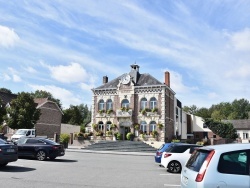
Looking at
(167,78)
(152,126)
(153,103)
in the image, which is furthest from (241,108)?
(152,126)

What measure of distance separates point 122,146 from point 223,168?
31.5 metres

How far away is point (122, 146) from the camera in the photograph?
120ft

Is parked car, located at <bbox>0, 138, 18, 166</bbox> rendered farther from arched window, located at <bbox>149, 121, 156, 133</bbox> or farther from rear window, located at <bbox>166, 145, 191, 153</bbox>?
arched window, located at <bbox>149, 121, 156, 133</bbox>

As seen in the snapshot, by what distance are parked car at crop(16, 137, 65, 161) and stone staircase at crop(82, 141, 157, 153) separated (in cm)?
1747

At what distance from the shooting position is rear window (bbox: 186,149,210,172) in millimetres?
5795

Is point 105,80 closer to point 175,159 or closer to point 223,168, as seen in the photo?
point 175,159

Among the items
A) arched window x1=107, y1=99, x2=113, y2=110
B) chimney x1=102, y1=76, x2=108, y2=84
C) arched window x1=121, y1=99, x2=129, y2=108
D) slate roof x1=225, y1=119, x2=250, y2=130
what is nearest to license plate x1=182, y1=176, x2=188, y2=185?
arched window x1=121, y1=99, x2=129, y2=108

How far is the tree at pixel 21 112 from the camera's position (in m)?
40.9

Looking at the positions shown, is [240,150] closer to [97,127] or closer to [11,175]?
[11,175]

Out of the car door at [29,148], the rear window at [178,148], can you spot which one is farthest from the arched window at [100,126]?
the rear window at [178,148]

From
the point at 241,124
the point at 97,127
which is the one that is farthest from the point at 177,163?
the point at 241,124

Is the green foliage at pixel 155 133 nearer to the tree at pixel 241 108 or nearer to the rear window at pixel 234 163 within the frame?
the rear window at pixel 234 163

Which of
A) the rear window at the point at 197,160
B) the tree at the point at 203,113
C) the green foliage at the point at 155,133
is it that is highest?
the tree at the point at 203,113

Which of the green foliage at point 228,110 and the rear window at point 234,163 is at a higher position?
the green foliage at point 228,110
